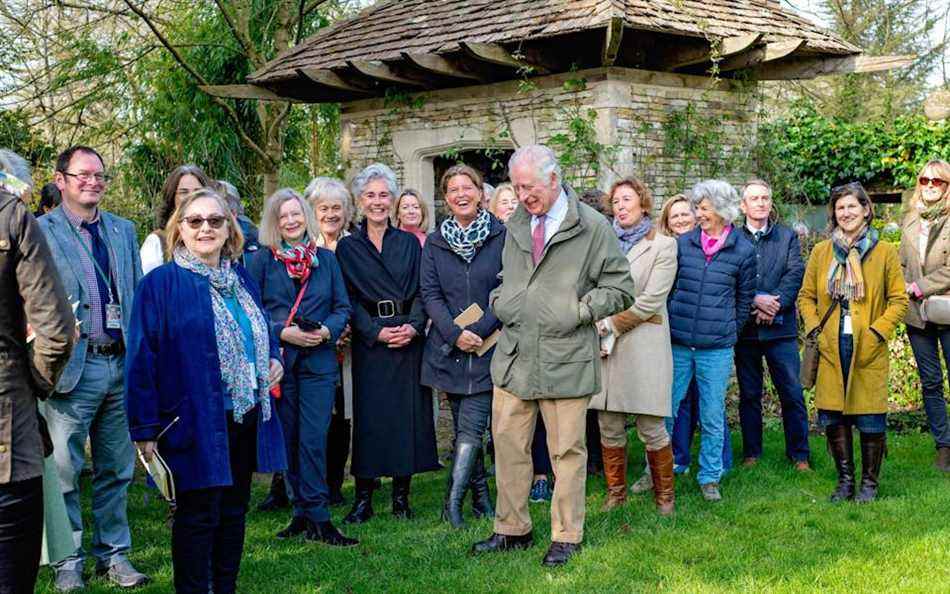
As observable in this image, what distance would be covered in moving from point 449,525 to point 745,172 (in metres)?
6.46

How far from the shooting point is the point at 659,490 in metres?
6.20

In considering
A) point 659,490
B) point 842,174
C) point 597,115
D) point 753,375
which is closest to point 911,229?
point 753,375

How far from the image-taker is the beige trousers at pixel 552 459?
208 inches

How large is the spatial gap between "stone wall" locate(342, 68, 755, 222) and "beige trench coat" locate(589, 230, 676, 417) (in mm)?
3779

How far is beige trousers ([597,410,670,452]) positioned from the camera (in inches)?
243

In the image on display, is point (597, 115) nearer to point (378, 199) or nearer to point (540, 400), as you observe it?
point (378, 199)

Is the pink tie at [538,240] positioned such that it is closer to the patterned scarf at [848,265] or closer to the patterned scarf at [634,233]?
the patterned scarf at [634,233]

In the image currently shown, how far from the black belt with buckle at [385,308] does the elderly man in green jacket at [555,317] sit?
0.95m

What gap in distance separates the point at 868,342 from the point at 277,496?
12.5 ft

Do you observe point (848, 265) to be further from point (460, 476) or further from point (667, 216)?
point (460, 476)

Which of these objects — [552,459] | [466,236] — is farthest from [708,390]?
[466,236]

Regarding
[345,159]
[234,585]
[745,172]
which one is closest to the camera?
[234,585]

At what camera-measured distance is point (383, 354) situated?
6223mm

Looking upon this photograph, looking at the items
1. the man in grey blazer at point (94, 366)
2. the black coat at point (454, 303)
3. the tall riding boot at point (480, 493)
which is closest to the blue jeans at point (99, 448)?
the man in grey blazer at point (94, 366)
